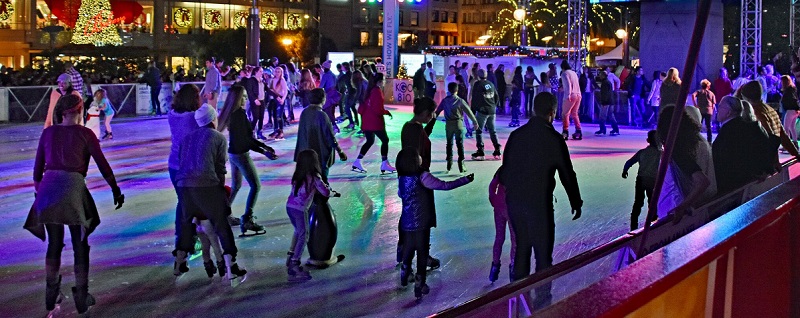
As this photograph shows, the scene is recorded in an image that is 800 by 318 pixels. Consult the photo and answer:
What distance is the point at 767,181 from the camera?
591 centimetres

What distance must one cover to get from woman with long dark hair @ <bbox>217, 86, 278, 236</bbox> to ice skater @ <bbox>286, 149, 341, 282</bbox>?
127cm

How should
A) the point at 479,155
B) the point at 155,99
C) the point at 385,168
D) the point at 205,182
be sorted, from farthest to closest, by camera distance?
the point at 155,99 < the point at 479,155 < the point at 385,168 < the point at 205,182

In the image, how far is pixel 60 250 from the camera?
5.89 m

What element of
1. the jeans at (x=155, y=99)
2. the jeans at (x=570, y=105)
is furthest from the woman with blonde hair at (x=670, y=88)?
the jeans at (x=155, y=99)

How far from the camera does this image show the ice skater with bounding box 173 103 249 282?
6.57 metres

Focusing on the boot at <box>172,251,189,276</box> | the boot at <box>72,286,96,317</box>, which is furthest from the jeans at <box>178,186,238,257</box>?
the boot at <box>72,286,96,317</box>

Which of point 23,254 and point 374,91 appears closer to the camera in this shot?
point 23,254

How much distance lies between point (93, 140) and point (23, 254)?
2.37m

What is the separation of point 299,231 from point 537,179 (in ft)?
6.89

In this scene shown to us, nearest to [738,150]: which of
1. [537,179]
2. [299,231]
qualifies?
[537,179]

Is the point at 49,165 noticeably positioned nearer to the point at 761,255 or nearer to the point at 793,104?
the point at 761,255

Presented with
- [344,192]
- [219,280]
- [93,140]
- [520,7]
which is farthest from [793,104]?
[520,7]

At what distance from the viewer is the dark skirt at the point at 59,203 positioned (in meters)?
5.74

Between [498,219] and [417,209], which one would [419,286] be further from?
[498,219]
